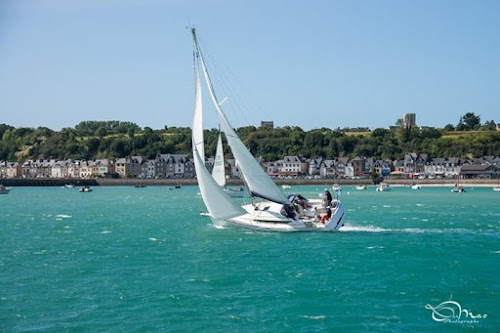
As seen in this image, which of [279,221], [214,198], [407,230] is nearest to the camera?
[214,198]

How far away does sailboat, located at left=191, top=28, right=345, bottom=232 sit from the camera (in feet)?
156

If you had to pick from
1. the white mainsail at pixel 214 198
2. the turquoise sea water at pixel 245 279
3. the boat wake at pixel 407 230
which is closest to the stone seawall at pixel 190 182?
the boat wake at pixel 407 230

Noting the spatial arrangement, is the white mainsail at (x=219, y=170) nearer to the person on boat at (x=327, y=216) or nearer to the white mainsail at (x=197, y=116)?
the white mainsail at (x=197, y=116)

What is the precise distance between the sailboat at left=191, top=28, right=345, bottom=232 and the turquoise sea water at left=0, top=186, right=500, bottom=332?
4.27 feet

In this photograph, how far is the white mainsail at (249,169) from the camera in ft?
159

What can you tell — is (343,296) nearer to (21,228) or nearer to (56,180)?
(21,228)

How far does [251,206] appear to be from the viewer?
50.5 metres

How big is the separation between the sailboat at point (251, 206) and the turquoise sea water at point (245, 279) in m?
1.30

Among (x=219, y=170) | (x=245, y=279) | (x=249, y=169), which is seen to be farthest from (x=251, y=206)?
(x=219, y=170)

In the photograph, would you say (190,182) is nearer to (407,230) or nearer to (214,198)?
(407,230)

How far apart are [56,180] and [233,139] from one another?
15432 cm

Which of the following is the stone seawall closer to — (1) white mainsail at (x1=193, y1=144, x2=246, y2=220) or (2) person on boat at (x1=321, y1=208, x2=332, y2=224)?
(2) person on boat at (x1=321, y1=208, x2=332, y2=224)

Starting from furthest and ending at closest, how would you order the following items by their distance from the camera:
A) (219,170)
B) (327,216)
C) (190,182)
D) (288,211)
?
(190,182), (219,170), (327,216), (288,211)

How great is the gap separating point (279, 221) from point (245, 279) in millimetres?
15883
